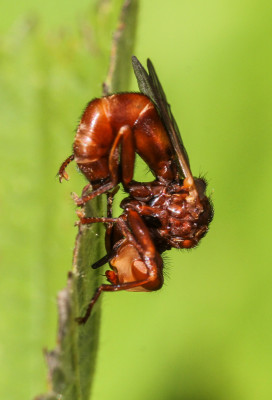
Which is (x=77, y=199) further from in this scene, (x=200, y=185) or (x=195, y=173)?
(x=195, y=173)

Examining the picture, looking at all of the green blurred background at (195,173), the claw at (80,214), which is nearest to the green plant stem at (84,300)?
the claw at (80,214)

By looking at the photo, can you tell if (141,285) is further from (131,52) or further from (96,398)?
(131,52)

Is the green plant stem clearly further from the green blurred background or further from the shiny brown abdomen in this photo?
the green blurred background

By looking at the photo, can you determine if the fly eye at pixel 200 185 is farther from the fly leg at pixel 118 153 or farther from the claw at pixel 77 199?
the claw at pixel 77 199

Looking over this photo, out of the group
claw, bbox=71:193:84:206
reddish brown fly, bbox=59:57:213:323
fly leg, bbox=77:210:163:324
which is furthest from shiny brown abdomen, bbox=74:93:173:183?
fly leg, bbox=77:210:163:324

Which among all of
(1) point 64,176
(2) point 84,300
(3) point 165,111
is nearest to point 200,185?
(3) point 165,111

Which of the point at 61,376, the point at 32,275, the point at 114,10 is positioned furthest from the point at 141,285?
the point at 114,10
